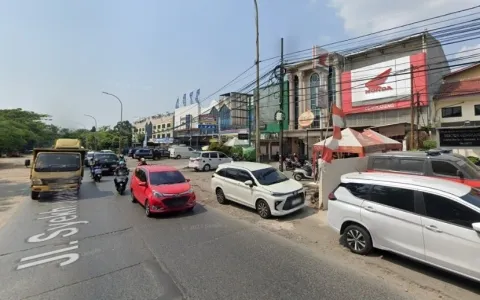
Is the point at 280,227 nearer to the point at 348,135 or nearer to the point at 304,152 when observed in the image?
the point at 348,135

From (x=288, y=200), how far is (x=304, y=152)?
26.0 meters

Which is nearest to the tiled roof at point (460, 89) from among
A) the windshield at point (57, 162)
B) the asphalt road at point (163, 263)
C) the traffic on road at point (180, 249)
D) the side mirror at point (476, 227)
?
the traffic on road at point (180, 249)

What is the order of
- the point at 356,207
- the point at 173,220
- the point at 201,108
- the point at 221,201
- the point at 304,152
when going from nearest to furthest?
1. the point at 356,207
2. the point at 173,220
3. the point at 221,201
4. the point at 304,152
5. the point at 201,108

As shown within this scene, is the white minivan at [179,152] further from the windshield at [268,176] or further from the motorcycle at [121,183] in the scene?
the windshield at [268,176]

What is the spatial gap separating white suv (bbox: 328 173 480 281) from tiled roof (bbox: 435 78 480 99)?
72.6 ft

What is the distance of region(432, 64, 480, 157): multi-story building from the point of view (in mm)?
20422

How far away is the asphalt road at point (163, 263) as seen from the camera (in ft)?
13.5

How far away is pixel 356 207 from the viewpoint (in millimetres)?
5539

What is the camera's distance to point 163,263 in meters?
5.11

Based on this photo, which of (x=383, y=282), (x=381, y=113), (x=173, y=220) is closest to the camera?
(x=383, y=282)

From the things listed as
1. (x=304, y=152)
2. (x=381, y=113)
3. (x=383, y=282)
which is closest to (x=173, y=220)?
(x=383, y=282)

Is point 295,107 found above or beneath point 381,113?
above

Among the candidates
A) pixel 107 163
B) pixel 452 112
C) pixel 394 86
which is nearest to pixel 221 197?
pixel 107 163

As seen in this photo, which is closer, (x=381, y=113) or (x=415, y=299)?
(x=415, y=299)
